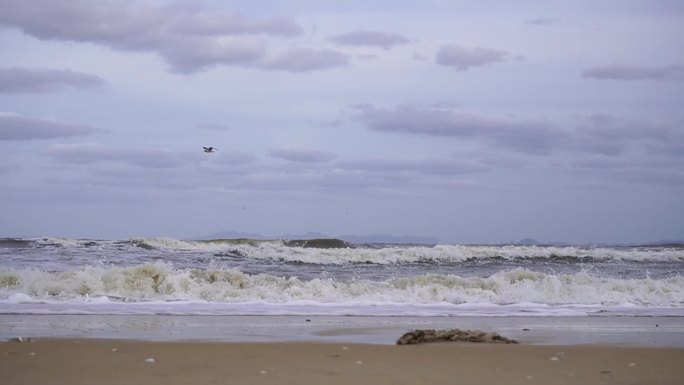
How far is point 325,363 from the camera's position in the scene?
253 inches

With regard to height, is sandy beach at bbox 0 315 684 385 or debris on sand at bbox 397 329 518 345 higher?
debris on sand at bbox 397 329 518 345

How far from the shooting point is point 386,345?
773cm

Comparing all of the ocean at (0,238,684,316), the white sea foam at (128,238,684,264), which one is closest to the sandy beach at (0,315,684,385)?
the ocean at (0,238,684,316)

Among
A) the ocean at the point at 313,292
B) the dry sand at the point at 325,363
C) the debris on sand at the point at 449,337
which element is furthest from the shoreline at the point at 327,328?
the ocean at the point at 313,292

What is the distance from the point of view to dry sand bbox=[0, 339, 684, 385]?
18.6 ft

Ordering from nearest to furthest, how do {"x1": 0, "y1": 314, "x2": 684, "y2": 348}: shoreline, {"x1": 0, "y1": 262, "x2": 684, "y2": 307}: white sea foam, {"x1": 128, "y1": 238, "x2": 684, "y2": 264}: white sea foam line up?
{"x1": 0, "y1": 314, "x2": 684, "y2": 348}: shoreline < {"x1": 0, "y1": 262, "x2": 684, "y2": 307}: white sea foam < {"x1": 128, "y1": 238, "x2": 684, "y2": 264}: white sea foam

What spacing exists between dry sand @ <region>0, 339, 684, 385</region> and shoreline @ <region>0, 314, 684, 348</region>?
66 cm

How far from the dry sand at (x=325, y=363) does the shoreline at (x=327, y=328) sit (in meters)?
0.66

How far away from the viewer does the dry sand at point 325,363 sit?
5656mm

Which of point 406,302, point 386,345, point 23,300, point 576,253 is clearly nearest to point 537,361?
point 386,345

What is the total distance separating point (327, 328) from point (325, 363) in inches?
129

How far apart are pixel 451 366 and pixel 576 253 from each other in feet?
84.2

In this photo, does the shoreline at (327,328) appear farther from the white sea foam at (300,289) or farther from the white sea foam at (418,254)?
the white sea foam at (418,254)

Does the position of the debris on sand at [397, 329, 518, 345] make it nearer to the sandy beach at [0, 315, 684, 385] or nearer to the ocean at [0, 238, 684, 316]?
the sandy beach at [0, 315, 684, 385]
